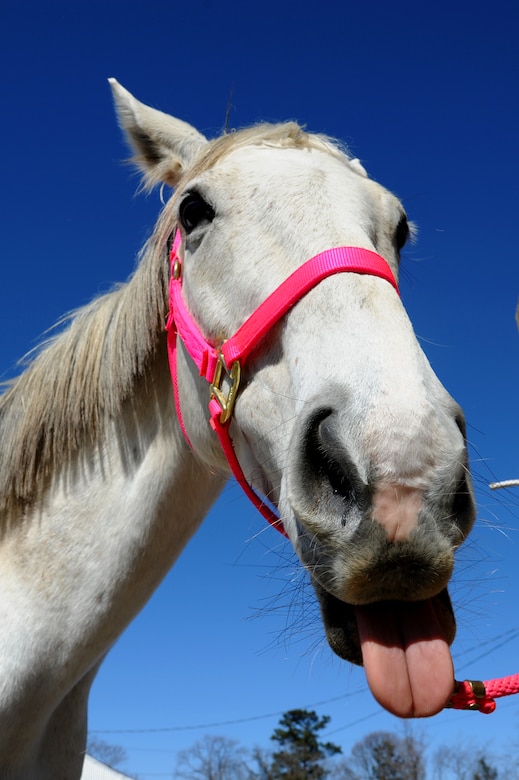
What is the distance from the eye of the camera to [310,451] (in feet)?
6.81

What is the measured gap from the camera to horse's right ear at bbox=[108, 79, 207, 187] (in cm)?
366

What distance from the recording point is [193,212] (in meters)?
3.04

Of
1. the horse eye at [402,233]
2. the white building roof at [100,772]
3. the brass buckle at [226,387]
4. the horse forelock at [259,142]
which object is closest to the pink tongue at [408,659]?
the brass buckle at [226,387]

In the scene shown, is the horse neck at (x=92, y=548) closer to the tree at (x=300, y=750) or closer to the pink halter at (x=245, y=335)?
the pink halter at (x=245, y=335)

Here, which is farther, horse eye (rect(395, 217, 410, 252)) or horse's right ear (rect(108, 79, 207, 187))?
horse's right ear (rect(108, 79, 207, 187))

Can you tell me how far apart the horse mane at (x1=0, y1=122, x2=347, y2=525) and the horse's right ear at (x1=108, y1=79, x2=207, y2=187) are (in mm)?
272

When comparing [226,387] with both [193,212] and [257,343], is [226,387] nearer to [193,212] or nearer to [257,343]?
[257,343]

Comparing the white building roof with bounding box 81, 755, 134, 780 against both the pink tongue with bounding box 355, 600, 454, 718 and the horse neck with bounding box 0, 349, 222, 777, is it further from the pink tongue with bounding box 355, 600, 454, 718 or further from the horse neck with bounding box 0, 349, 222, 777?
the pink tongue with bounding box 355, 600, 454, 718

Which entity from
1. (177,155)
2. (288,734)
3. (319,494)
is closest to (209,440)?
(319,494)

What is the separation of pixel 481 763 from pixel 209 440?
58.5 m

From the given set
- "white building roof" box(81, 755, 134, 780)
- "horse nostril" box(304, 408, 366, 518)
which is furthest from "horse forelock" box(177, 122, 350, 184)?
"white building roof" box(81, 755, 134, 780)

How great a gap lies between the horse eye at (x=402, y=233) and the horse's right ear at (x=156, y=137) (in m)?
1.22

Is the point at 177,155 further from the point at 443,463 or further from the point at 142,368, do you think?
the point at 443,463

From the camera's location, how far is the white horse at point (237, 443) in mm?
1886
